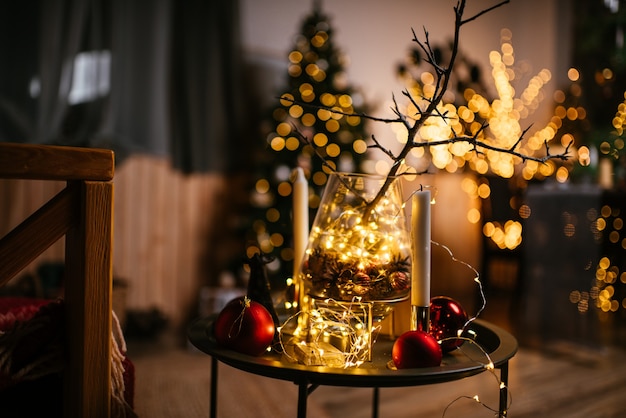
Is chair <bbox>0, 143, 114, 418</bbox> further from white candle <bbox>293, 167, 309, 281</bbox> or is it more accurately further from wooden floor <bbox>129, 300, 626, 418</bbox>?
wooden floor <bbox>129, 300, 626, 418</bbox>

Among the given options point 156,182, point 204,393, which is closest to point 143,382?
point 204,393

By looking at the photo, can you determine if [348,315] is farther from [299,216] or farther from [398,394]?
[398,394]

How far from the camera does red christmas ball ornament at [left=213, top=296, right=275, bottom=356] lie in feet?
3.03

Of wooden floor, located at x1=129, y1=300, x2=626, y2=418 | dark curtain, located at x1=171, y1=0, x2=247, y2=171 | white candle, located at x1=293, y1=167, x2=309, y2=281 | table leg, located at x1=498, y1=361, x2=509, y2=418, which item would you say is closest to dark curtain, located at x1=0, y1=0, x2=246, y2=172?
dark curtain, located at x1=171, y1=0, x2=247, y2=171

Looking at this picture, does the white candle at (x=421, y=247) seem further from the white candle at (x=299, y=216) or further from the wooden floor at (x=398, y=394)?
the wooden floor at (x=398, y=394)

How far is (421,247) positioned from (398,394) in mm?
1264

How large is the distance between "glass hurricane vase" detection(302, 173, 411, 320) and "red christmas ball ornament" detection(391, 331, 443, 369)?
0.38 feet

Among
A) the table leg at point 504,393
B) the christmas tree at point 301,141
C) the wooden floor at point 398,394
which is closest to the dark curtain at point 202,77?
the christmas tree at point 301,141

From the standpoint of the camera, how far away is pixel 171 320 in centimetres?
311

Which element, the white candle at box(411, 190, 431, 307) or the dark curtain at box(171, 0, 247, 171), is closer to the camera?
the white candle at box(411, 190, 431, 307)

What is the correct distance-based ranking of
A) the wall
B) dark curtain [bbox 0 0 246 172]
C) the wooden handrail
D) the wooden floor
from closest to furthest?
the wooden handrail
the wooden floor
dark curtain [bbox 0 0 246 172]
the wall

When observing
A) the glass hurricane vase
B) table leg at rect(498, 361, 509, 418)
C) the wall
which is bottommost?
table leg at rect(498, 361, 509, 418)

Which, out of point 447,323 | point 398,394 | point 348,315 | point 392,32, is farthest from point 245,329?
point 392,32

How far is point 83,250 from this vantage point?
763mm
